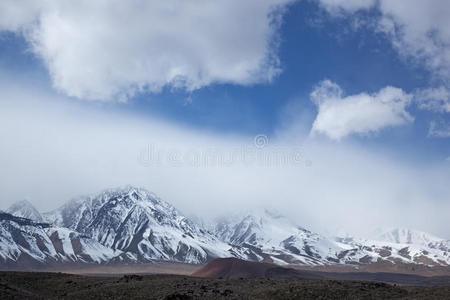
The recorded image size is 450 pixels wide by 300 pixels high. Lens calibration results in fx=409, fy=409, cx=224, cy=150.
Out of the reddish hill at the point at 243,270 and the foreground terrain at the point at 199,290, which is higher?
the foreground terrain at the point at 199,290

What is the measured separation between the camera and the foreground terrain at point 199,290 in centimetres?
5162

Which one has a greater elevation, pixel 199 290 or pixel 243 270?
pixel 199 290

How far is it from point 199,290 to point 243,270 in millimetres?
124515

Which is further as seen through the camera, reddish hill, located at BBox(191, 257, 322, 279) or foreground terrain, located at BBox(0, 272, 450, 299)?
reddish hill, located at BBox(191, 257, 322, 279)

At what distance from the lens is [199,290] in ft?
180

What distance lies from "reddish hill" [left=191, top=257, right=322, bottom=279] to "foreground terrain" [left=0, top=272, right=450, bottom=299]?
10574 centimetres

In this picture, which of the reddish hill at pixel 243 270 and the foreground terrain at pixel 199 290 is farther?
the reddish hill at pixel 243 270

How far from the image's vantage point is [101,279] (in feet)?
220

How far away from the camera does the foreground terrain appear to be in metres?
51.6

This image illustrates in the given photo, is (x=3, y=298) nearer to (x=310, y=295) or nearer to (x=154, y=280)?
(x=154, y=280)

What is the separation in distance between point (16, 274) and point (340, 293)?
168ft

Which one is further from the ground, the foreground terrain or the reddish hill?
the foreground terrain

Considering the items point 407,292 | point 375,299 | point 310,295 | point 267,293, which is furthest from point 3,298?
point 407,292

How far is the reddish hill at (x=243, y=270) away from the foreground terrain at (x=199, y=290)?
347ft
